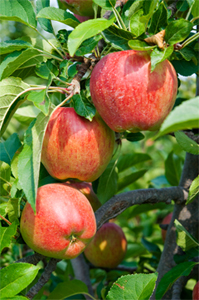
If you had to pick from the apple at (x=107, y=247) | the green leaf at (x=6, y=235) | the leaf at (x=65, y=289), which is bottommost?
the apple at (x=107, y=247)

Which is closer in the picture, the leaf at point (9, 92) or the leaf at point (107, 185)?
the leaf at point (9, 92)

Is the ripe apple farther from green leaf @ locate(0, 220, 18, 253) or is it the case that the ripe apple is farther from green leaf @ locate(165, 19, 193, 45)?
green leaf @ locate(165, 19, 193, 45)

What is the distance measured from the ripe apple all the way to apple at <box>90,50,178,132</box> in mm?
199

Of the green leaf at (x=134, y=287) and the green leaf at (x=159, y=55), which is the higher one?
the green leaf at (x=159, y=55)

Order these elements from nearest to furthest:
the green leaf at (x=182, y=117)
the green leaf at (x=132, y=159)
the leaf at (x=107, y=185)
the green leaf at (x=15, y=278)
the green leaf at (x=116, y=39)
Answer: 1. the green leaf at (x=182, y=117)
2. the green leaf at (x=15, y=278)
3. the green leaf at (x=116, y=39)
4. the leaf at (x=107, y=185)
5. the green leaf at (x=132, y=159)

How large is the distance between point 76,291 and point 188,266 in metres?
0.33

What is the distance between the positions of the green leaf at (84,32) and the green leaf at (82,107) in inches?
6.3

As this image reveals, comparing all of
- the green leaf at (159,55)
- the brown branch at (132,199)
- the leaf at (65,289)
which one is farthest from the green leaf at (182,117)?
the leaf at (65,289)

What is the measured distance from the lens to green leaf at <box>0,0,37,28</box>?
75 cm

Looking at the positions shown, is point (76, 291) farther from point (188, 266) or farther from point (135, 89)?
point (135, 89)

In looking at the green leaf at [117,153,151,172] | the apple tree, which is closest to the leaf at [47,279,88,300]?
the apple tree

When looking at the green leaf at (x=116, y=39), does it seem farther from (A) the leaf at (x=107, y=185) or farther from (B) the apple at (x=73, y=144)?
(A) the leaf at (x=107, y=185)

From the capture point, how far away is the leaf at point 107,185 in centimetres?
91

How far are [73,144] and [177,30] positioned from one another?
12.4 inches
